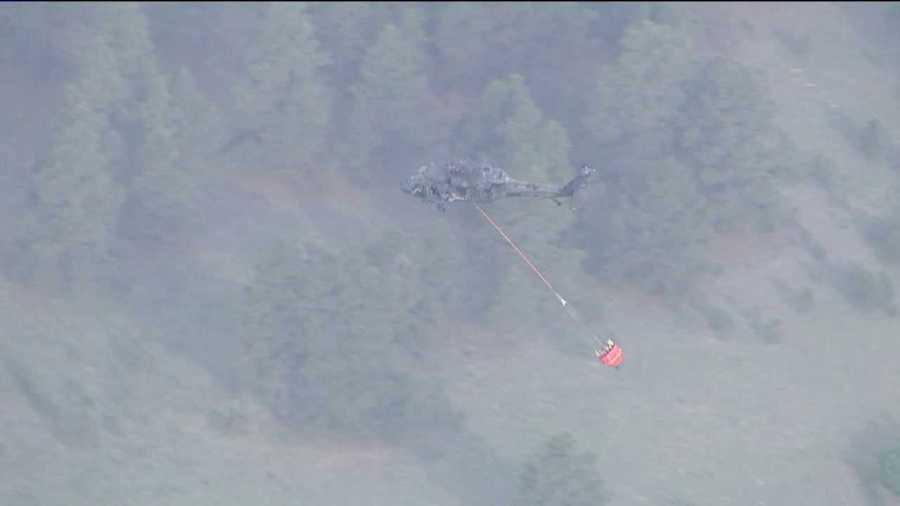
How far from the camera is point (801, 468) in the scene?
70.6 feet

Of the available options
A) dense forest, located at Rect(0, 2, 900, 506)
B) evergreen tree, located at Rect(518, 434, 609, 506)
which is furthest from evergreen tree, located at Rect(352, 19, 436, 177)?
evergreen tree, located at Rect(518, 434, 609, 506)

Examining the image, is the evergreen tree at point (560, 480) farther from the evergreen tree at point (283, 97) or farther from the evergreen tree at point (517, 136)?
the evergreen tree at point (283, 97)

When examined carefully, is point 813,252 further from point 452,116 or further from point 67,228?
point 67,228

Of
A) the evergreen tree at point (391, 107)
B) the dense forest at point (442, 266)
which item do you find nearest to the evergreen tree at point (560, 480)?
the dense forest at point (442, 266)

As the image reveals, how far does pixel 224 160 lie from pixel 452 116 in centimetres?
549

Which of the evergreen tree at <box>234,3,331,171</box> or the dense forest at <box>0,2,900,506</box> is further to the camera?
the evergreen tree at <box>234,3,331,171</box>

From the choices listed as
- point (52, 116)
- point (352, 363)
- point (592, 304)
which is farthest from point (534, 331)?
point (52, 116)

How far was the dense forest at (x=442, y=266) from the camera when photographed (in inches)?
858

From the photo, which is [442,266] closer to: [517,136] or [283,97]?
[517,136]

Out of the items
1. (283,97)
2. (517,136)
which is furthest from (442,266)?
(283,97)

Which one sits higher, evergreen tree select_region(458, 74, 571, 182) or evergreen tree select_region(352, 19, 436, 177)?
evergreen tree select_region(352, 19, 436, 177)

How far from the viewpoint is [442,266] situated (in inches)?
980

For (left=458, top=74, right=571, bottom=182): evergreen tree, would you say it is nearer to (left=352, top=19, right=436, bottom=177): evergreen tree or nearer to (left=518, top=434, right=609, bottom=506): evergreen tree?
(left=352, top=19, right=436, bottom=177): evergreen tree

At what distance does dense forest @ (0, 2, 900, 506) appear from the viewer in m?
21.8
